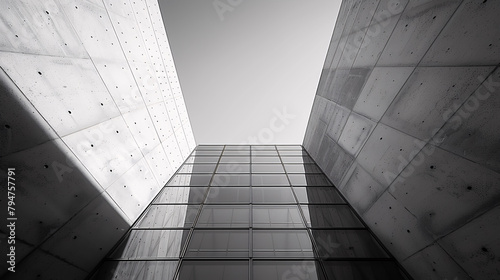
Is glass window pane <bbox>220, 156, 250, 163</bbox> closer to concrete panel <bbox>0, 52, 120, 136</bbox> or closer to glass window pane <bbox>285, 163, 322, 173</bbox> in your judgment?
glass window pane <bbox>285, 163, 322, 173</bbox>

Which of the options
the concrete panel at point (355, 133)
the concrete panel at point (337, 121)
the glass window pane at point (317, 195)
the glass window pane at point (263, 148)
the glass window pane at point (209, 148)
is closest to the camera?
the concrete panel at point (355, 133)

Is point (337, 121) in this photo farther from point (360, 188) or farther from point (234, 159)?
point (234, 159)

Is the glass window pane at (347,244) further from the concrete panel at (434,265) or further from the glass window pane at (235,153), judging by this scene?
the glass window pane at (235,153)

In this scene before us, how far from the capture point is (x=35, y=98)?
→ 4.06m

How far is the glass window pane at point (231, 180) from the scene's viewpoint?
978 centimetres

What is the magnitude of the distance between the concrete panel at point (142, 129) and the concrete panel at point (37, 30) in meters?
2.56

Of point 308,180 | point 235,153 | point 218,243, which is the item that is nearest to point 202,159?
point 235,153

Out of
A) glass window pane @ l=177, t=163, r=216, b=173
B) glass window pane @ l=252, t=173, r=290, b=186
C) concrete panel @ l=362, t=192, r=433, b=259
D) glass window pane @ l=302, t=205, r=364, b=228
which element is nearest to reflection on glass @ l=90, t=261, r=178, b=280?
glass window pane @ l=302, t=205, r=364, b=228

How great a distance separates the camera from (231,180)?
10.1 metres

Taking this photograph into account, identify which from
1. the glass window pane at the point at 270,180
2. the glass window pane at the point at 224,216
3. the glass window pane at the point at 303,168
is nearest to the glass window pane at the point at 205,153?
the glass window pane at the point at 270,180

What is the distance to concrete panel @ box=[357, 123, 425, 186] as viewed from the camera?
521 centimetres

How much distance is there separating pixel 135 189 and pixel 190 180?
3163 mm

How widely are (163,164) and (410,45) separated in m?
10.4

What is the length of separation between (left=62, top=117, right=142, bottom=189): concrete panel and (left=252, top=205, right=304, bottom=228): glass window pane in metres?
5.08
